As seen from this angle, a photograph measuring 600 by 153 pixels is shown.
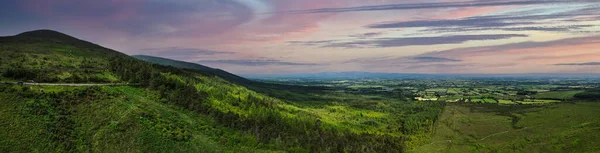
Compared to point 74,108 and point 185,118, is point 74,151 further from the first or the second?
point 185,118

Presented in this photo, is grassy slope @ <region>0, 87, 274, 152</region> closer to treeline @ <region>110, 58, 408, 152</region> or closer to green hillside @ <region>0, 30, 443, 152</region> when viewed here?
green hillside @ <region>0, 30, 443, 152</region>

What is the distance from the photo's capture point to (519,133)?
110 metres

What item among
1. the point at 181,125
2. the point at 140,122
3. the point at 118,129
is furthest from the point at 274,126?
the point at 118,129

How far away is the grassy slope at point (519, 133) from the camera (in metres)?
87.4

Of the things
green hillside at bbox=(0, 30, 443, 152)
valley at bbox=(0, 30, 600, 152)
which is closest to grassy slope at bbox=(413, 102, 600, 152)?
valley at bbox=(0, 30, 600, 152)

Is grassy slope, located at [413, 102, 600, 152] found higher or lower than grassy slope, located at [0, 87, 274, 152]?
lower

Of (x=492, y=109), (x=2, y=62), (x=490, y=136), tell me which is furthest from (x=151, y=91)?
(x=492, y=109)

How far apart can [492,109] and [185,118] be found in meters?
170

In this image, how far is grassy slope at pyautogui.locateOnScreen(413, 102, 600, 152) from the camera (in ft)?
287

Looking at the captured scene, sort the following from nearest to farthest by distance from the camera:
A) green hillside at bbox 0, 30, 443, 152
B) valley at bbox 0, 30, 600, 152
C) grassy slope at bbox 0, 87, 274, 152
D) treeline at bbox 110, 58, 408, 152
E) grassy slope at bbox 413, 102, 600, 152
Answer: grassy slope at bbox 0, 87, 274, 152 → green hillside at bbox 0, 30, 443, 152 → valley at bbox 0, 30, 600, 152 → grassy slope at bbox 413, 102, 600, 152 → treeline at bbox 110, 58, 408, 152

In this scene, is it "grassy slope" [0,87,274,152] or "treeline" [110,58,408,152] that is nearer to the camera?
"grassy slope" [0,87,274,152]

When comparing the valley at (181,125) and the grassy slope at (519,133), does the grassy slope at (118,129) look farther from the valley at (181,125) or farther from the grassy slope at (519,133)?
the grassy slope at (519,133)

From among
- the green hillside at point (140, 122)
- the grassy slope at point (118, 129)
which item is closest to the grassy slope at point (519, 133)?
the green hillside at point (140, 122)

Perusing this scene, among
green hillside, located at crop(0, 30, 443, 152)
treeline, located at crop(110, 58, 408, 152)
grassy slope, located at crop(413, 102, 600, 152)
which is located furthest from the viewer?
treeline, located at crop(110, 58, 408, 152)
